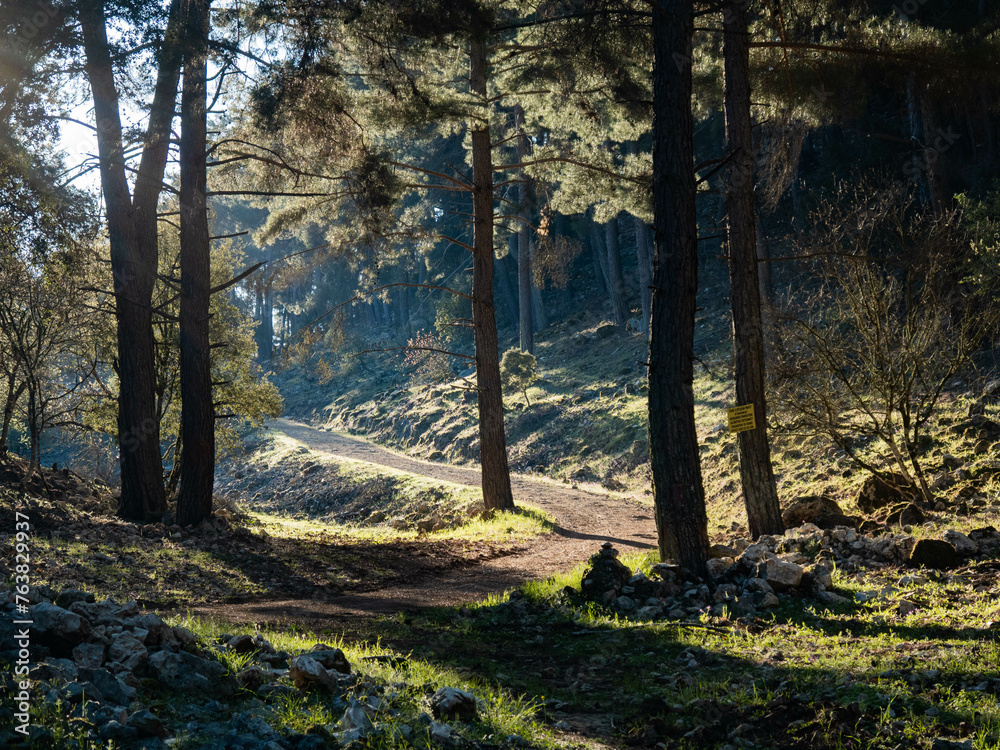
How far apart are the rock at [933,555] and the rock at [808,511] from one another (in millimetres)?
2128

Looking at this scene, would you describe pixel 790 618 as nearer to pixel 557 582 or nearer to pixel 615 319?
pixel 557 582

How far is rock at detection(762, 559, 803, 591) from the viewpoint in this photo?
6.42m

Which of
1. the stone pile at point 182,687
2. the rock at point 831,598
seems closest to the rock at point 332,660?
the stone pile at point 182,687

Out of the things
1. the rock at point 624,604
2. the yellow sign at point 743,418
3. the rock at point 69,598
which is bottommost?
the rock at point 624,604

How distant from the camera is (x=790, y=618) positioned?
5863 mm

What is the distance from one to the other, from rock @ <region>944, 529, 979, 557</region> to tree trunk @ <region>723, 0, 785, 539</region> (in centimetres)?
227

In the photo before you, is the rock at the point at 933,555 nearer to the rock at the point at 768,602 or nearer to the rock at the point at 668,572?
the rock at the point at 768,602

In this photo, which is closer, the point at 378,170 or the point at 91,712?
the point at 91,712

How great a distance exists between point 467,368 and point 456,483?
1761cm

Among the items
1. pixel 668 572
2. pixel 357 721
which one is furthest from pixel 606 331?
pixel 357 721

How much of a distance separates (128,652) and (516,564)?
679 centimetres

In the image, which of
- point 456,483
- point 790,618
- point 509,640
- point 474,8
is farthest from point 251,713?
point 456,483

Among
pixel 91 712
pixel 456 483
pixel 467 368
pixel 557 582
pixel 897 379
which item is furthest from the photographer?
pixel 467 368

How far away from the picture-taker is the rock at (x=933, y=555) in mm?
6801
